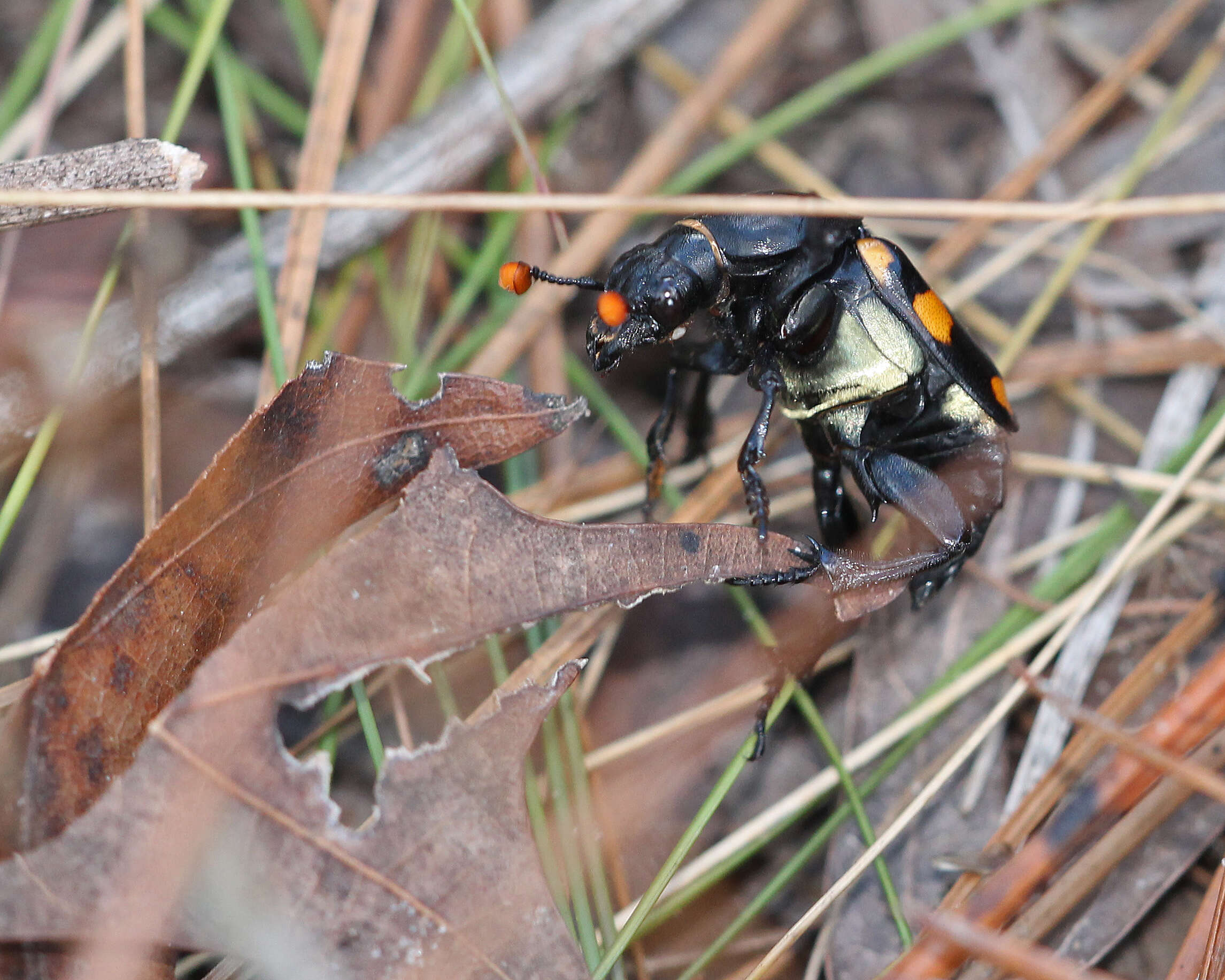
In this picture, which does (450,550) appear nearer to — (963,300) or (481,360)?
(481,360)

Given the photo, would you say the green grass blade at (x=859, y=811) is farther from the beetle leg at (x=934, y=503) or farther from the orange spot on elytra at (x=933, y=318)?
the orange spot on elytra at (x=933, y=318)

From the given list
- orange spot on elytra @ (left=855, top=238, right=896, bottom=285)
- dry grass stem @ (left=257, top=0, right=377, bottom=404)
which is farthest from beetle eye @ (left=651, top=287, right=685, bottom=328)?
dry grass stem @ (left=257, top=0, right=377, bottom=404)

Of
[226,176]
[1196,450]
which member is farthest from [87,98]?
[1196,450]

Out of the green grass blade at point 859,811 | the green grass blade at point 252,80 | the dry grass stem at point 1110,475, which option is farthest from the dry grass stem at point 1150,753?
the green grass blade at point 252,80

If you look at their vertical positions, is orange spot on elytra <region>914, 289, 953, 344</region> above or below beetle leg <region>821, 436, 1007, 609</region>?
above

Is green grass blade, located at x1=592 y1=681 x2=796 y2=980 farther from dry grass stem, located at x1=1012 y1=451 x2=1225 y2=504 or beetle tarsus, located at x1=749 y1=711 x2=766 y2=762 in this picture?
dry grass stem, located at x1=1012 y1=451 x2=1225 y2=504

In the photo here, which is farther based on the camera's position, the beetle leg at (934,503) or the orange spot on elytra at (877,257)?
the orange spot on elytra at (877,257)

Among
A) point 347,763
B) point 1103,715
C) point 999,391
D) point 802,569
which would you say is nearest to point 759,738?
point 802,569
